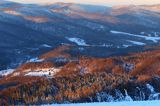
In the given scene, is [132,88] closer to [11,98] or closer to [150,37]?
[11,98]

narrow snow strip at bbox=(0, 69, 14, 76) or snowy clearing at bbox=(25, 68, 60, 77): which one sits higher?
snowy clearing at bbox=(25, 68, 60, 77)

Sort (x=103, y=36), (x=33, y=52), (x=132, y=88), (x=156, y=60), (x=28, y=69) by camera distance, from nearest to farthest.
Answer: (x=132, y=88) < (x=156, y=60) < (x=28, y=69) < (x=33, y=52) < (x=103, y=36)

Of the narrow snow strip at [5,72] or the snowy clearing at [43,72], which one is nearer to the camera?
the snowy clearing at [43,72]

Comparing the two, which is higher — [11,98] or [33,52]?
[11,98]

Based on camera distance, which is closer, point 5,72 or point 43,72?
point 43,72

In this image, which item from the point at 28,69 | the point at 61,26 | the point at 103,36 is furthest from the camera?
the point at 61,26

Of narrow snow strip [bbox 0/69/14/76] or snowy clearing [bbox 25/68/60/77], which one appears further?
narrow snow strip [bbox 0/69/14/76]

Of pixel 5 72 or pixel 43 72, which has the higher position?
pixel 43 72

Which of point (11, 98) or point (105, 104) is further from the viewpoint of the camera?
point (11, 98)

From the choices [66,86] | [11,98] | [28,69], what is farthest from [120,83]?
[28,69]

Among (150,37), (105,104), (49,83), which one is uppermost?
(105,104)

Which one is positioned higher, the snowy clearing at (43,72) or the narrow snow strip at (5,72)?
the snowy clearing at (43,72)
